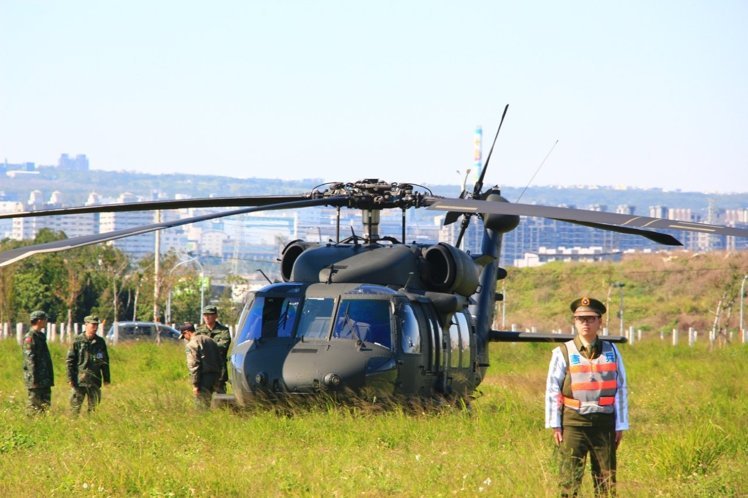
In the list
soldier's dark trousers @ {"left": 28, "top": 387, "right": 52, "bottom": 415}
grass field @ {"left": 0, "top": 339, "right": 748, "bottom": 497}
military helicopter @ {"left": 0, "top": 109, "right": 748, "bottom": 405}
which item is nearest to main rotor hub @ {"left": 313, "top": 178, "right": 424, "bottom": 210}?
military helicopter @ {"left": 0, "top": 109, "right": 748, "bottom": 405}

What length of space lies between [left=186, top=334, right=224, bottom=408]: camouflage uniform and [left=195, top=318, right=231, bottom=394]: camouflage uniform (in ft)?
0.81

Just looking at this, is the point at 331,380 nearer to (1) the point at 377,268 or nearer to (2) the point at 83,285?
(1) the point at 377,268

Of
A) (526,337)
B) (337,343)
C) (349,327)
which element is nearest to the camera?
(337,343)

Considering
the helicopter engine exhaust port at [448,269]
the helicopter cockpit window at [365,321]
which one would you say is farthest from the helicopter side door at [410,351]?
the helicopter engine exhaust port at [448,269]

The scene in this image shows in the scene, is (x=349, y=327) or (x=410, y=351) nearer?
→ (x=349, y=327)

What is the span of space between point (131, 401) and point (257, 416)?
2.73 meters

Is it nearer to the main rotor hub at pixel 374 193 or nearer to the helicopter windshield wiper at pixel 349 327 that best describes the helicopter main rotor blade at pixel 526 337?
the main rotor hub at pixel 374 193

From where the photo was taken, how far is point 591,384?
29.7 feet

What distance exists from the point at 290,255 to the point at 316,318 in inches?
75.7

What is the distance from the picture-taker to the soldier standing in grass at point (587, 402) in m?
9.02

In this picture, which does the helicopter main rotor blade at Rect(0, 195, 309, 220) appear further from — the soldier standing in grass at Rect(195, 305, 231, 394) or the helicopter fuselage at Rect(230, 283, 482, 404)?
the soldier standing in grass at Rect(195, 305, 231, 394)

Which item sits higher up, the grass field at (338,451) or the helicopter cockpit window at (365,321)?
the helicopter cockpit window at (365,321)

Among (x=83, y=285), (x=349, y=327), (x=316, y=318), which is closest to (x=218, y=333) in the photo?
(x=316, y=318)

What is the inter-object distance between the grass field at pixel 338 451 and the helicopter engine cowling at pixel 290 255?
6.76 ft
